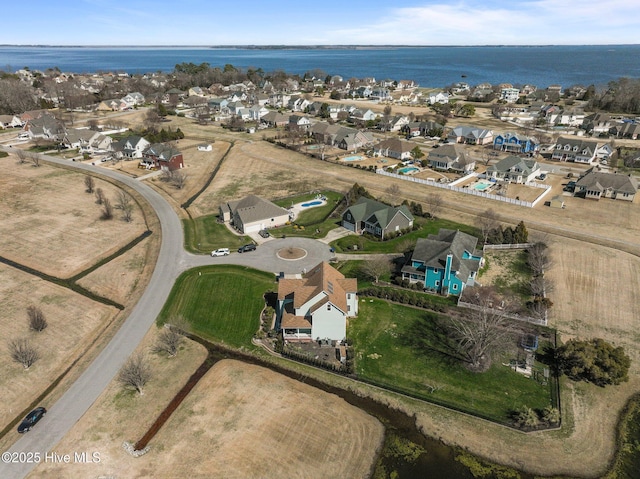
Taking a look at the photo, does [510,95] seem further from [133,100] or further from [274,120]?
[133,100]

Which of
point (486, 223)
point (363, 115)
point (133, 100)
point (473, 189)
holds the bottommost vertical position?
point (473, 189)

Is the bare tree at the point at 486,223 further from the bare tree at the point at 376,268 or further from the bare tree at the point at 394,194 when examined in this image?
the bare tree at the point at 376,268

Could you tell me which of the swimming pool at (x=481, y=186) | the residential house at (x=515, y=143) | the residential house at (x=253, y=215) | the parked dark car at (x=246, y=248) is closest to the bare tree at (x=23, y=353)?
the parked dark car at (x=246, y=248)

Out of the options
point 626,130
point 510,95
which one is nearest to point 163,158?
point 626,130

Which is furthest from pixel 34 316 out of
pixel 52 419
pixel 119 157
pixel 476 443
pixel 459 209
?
pixel 119 157

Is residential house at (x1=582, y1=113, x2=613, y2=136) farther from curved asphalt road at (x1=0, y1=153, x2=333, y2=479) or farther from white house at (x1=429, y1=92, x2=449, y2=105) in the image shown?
curved asphalt road at (x1=0, y1=153, x2=333, y2=479)

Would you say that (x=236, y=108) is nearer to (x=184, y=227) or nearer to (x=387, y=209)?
(x=184, y=227)

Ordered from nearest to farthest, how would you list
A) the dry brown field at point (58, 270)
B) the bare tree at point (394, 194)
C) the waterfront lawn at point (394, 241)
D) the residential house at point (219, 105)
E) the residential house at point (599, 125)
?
1. the dry brown field at point (58, 270)
2. the waterfront lawn at point (394, 241)
3. the bare tree at point (394, 194)
4. the residential house at point (599, 125)
5. the residential house at point (219, 105)
